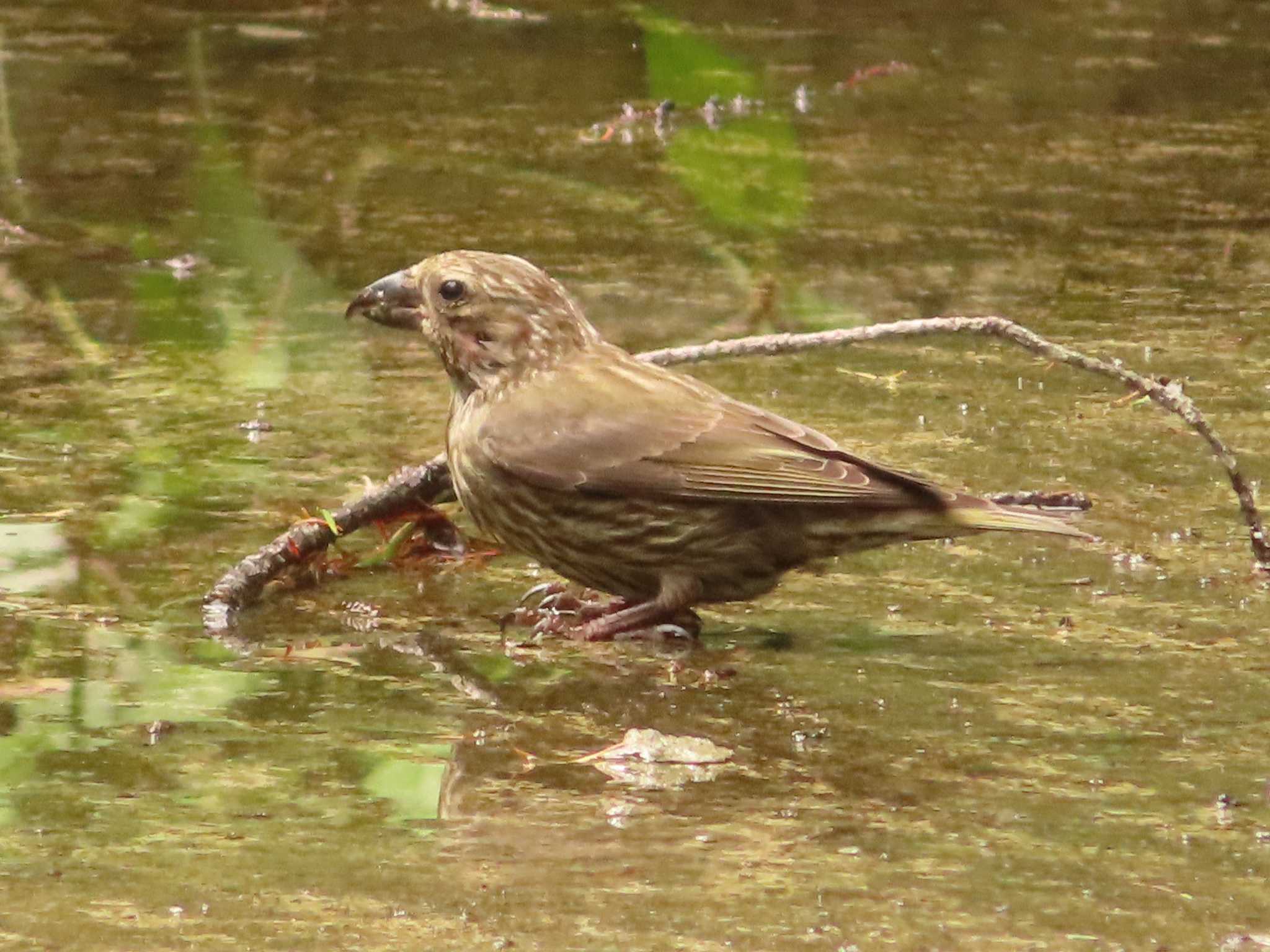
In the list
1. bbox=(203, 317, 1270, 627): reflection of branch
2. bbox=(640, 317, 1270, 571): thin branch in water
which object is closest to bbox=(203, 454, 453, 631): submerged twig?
bbox=(203, 317, 1270, 627): reflection of branch

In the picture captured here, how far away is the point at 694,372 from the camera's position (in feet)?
20.2

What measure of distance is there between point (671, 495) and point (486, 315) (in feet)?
2.26

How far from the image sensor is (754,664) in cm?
432

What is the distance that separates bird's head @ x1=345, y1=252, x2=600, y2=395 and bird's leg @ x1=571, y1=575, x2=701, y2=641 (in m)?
0.61

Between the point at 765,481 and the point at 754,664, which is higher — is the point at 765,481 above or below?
above

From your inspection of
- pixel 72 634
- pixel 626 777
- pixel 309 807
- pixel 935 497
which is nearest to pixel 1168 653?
pixel 935 497

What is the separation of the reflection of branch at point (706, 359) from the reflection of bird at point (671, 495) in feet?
0.61

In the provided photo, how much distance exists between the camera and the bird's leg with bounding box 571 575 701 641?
4.51 metres

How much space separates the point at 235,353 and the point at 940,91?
156 inches

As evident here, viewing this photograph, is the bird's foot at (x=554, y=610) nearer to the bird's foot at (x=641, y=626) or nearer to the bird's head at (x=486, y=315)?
the bird's foot at (x=641, y=626)

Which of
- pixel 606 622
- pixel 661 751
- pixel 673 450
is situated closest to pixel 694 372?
pixel 673 450

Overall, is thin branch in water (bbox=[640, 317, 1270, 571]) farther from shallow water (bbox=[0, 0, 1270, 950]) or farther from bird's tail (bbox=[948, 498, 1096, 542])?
bird's tail (bbox=[948, 498, 1096, 542])

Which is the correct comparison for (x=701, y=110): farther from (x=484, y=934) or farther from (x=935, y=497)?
(x=484, y=934)

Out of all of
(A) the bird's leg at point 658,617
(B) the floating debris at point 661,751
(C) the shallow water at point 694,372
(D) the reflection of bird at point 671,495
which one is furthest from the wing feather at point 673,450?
(B) the floating debris at point 661,751
